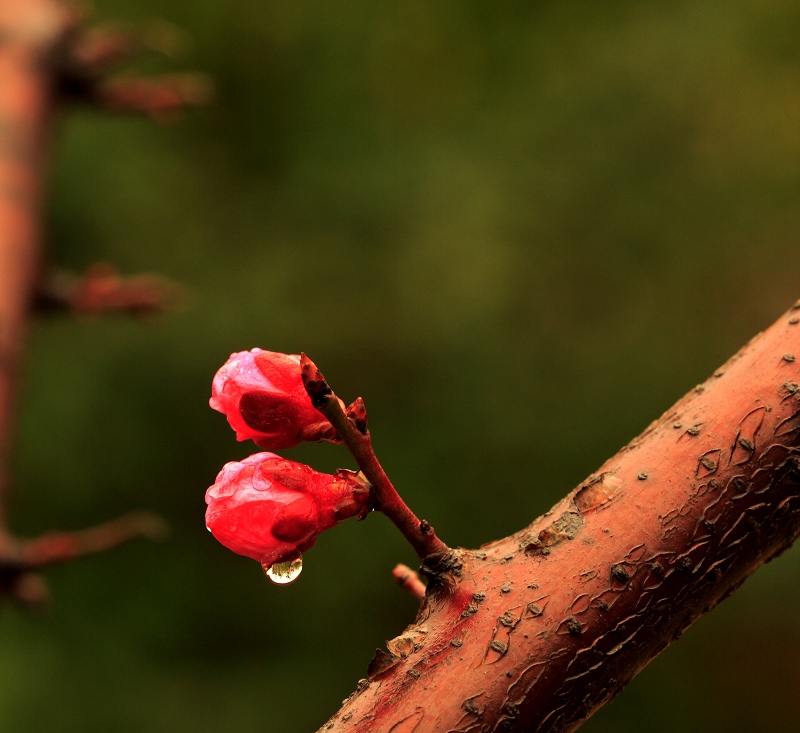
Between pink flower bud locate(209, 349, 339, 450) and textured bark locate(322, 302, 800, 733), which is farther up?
pink flower bud locate(209, 349, 339, 450)

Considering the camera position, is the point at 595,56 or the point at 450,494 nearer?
Result: the point at 450,494

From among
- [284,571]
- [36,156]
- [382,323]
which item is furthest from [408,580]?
[382,323]

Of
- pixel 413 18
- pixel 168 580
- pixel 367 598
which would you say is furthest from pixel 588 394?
pixel 413 18

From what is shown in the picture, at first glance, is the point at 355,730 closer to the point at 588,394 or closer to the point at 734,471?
the point at 734,471

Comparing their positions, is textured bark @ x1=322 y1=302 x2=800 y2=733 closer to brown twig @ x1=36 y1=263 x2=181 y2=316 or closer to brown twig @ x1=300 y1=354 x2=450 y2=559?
brown twig @ x1=300 y1=354 x2=450 y2=559

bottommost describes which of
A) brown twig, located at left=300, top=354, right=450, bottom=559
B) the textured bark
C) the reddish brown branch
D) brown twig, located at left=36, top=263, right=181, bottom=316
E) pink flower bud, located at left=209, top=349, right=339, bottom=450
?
the textured bark

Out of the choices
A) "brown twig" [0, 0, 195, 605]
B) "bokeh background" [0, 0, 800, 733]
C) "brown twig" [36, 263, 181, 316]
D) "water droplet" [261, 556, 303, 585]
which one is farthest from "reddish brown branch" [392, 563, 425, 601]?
"bokeh background" [0, 0, 800, 733]
